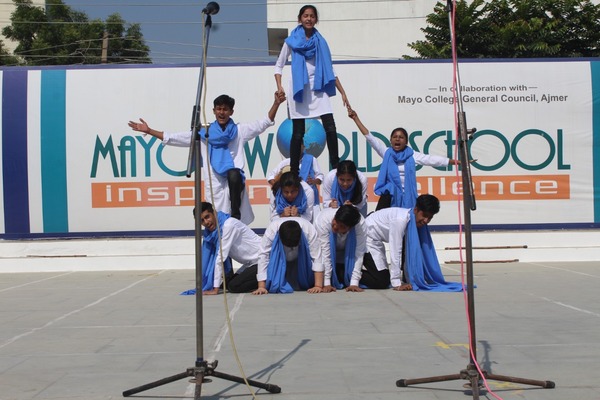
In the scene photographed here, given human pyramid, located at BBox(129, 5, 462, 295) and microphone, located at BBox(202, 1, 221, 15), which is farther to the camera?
human pyramid, located at BBox(129, 5, 462, 295)

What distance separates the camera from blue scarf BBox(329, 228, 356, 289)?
28.8 ft

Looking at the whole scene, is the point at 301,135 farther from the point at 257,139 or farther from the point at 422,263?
the point at 257,139

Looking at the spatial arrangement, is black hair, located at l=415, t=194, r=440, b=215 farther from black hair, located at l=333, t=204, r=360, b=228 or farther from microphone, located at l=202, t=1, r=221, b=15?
microphone, located at l=202, t=1, r=221, b=15

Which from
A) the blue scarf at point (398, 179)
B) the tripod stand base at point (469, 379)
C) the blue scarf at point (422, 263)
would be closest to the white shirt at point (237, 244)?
the blue scarf at point (422, 263)

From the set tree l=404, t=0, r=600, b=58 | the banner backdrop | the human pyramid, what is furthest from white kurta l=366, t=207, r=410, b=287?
tree l=404, t=0, r=600, b=58

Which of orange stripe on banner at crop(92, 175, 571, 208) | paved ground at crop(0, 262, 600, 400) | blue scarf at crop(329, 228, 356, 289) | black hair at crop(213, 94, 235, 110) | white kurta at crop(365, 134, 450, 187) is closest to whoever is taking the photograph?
paved ground at crop(0, 262, 600, 400)

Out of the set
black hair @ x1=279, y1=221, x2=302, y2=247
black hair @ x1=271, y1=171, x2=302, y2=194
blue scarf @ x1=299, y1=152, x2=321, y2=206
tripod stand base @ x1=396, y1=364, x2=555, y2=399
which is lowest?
tripod stand base @ x1=396, y1=364, x2=555, y2=399

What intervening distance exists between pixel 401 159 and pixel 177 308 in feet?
11.2

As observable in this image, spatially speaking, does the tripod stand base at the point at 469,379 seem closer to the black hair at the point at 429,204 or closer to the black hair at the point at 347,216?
the black hair at the point at 347,216

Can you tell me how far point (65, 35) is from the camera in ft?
117

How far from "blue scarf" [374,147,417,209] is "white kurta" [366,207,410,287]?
29.2 inches

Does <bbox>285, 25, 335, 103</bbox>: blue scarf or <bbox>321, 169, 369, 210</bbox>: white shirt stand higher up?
<bbox>285, 25, 335, 103</bbox>: blue scarf

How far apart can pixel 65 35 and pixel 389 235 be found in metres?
29.5

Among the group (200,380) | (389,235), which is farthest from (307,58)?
(200,380)
